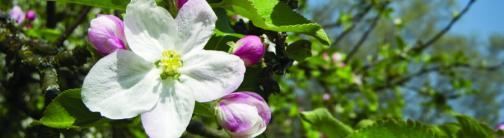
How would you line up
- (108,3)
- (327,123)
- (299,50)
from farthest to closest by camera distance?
(327,123) < (299,50) < (108,3)

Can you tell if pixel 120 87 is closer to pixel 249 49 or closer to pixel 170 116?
pixel 170 116

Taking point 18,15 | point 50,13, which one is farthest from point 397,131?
point 50,13

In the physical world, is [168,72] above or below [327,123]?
below

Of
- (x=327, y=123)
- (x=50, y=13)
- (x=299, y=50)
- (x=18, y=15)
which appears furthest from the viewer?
(x=50, y=13)

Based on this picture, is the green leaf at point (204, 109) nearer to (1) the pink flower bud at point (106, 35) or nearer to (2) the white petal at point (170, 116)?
(2) the white petal at point (170, 116)

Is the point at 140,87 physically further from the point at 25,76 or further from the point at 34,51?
the point at 25,76

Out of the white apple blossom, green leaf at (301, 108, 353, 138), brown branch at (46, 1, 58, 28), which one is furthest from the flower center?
brown branch at (46, 1, 58, 28)

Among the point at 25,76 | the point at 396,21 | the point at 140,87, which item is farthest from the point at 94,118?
the point at 396,21
